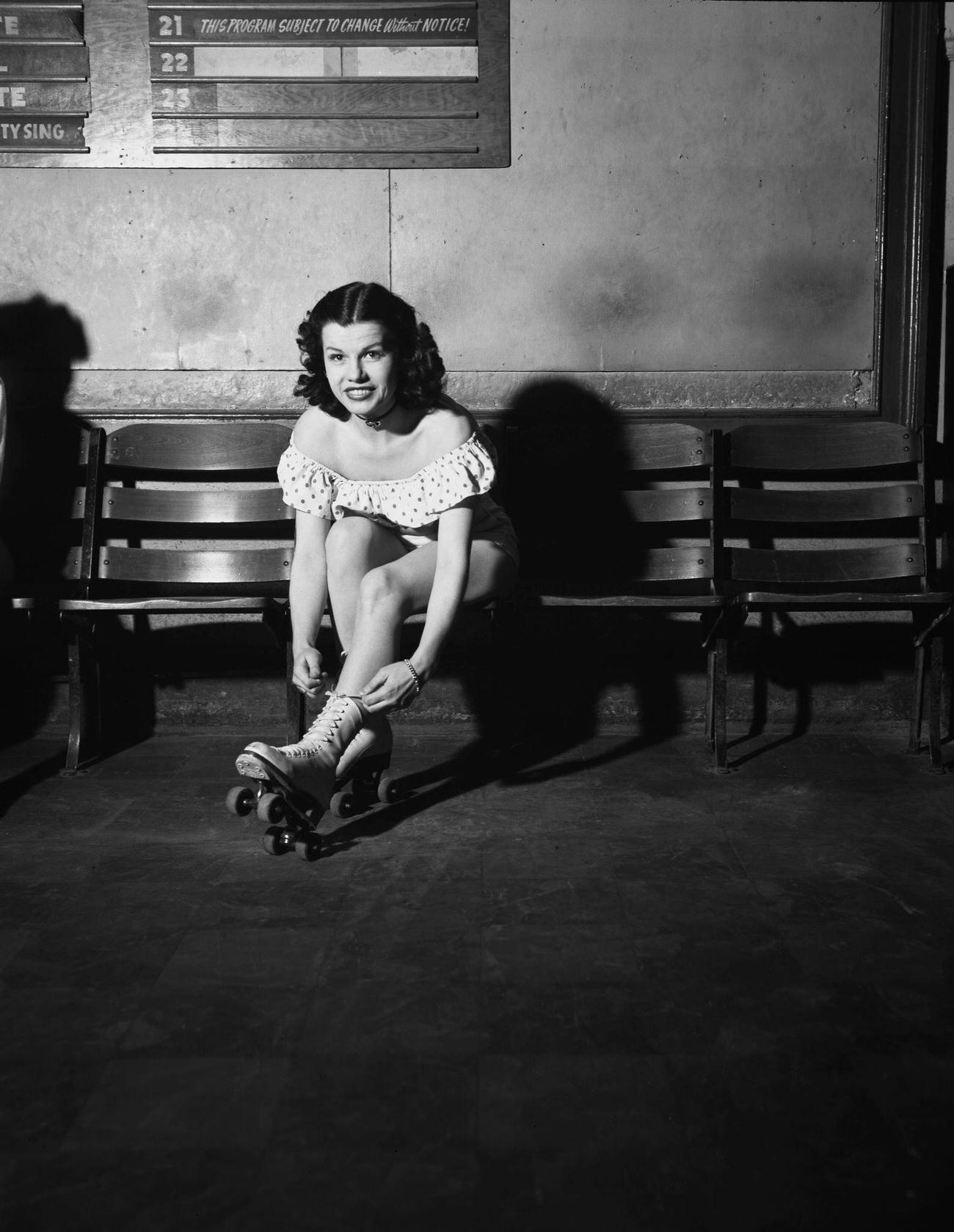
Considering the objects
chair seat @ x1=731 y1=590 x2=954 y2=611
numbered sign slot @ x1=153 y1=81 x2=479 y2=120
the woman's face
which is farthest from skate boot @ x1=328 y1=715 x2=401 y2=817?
numbered sign slot @ x1=153 y1=81 x2=479 y2=120

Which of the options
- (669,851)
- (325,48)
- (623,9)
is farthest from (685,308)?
(669,851)

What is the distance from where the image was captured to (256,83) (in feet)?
11.9

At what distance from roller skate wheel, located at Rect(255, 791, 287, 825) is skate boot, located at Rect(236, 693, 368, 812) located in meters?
0.03

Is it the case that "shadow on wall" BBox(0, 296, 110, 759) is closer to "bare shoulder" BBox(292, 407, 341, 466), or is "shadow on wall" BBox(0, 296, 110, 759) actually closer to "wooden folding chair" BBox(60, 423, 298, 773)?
"wooden folding chair" BBox(60, 423, 298, 773)

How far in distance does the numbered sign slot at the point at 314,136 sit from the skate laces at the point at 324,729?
7.31 ft

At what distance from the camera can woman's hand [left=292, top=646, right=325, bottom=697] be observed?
2641 mm

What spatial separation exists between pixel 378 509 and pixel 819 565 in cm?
160

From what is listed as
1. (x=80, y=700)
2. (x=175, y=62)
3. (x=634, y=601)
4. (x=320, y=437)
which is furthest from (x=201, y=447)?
(x=634, y=601)

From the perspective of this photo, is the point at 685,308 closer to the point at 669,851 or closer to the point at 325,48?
the point at 325,48

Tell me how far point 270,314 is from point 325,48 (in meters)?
0.96

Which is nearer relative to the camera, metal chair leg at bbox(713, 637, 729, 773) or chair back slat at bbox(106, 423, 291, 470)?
metal chair leg at bbox(713, 637, 729, 773)

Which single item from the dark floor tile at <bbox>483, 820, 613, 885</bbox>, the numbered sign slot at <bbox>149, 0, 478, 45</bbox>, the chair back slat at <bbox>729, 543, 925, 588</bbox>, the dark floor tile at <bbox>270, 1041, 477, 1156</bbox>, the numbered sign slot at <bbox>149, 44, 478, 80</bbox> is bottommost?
the dark floor tile at <bbox>483, 820, 613, 885</bbox>

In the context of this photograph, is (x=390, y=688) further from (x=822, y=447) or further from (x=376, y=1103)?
(x=822, y=447)

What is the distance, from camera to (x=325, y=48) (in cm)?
365
